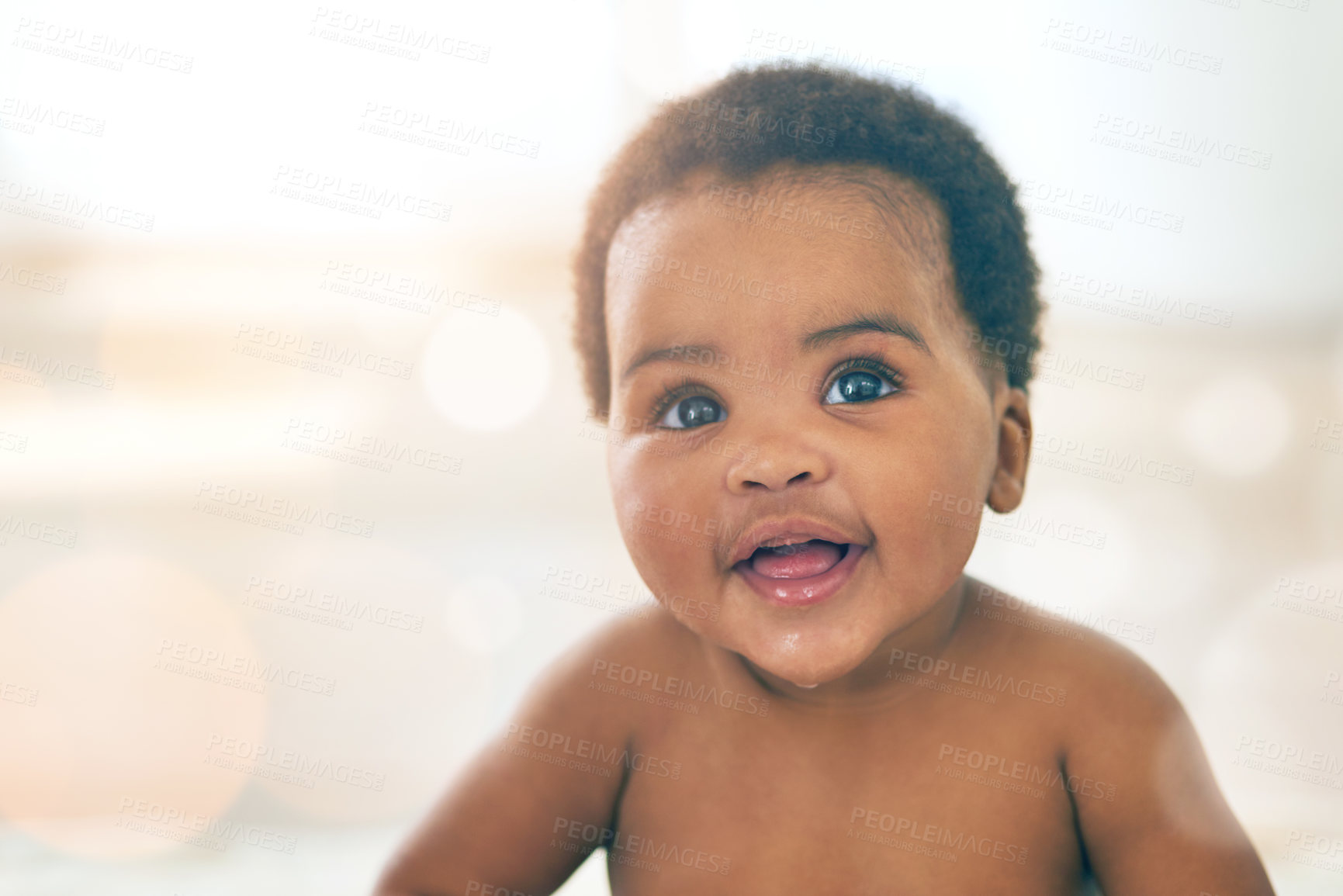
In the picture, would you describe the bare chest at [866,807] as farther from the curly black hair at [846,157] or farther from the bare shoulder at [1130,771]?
the curly black hair at [846,157]

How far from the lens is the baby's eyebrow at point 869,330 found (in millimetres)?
701

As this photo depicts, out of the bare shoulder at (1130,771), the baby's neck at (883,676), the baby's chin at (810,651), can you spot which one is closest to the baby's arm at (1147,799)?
the bare shoulder at (1130,771)

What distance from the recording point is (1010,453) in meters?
0.84

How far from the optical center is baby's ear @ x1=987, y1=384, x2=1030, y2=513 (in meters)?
0.83

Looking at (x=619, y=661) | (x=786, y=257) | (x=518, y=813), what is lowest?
(x=518, y=813)

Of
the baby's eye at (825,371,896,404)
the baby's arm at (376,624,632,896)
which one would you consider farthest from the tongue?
the baby's arm at (376,624,632,896)

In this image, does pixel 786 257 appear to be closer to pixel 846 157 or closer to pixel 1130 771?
pixel 846 157

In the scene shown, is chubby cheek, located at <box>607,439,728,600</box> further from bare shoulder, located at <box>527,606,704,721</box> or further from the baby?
bare shoulder, located at <box>527,606,704,721</box>

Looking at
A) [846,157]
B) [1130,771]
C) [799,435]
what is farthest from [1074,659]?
[846,157]

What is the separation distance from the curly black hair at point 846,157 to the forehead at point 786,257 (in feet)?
0.06

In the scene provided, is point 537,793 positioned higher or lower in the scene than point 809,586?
lower

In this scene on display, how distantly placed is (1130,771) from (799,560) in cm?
32

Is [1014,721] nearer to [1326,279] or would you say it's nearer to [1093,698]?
[1093,698]

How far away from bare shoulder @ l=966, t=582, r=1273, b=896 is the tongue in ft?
0.64
